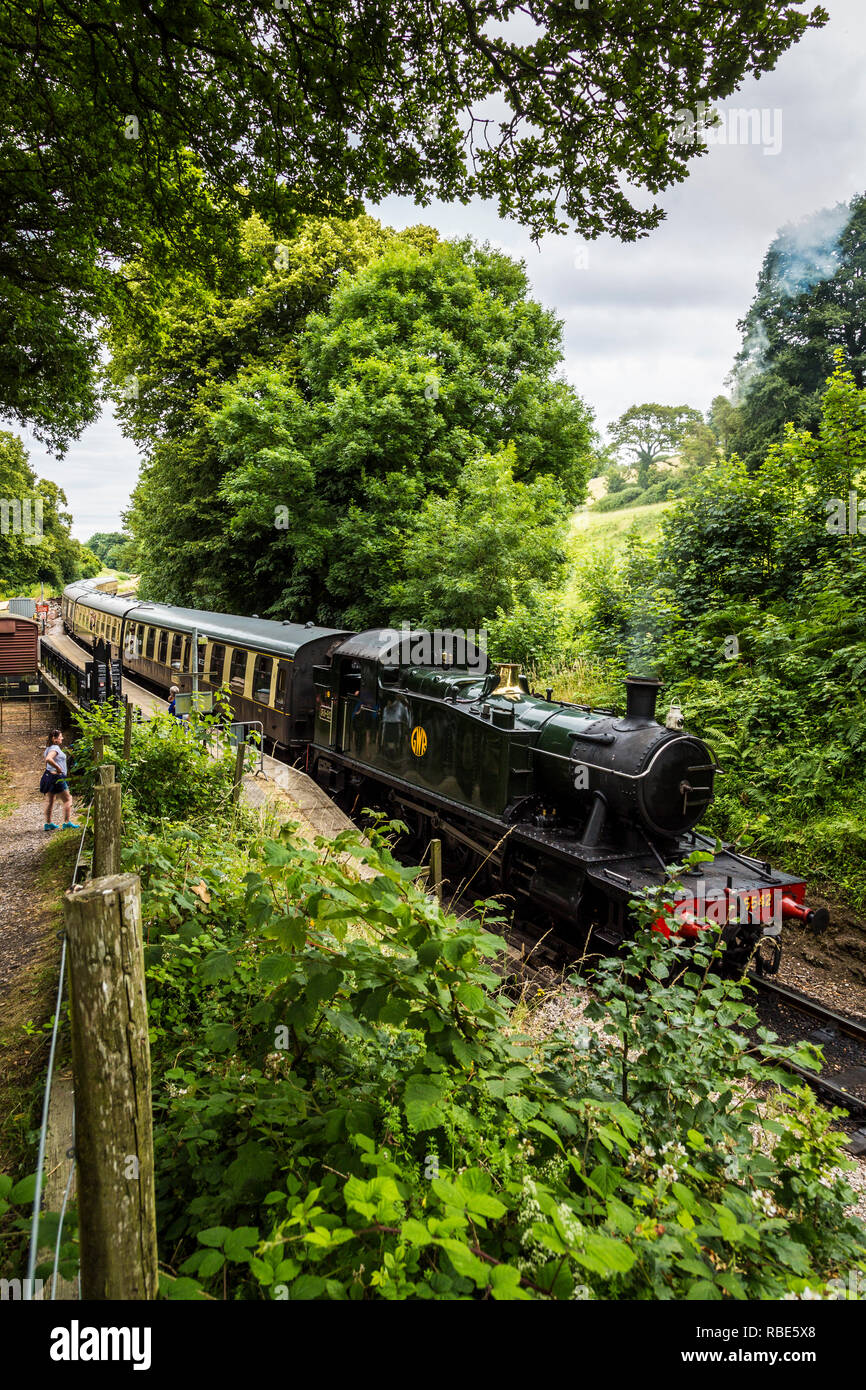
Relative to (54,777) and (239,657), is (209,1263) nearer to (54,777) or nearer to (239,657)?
(54,777)

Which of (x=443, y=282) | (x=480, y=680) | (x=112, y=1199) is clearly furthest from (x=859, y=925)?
(x=443, y=282)

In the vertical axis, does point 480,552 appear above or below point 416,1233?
above

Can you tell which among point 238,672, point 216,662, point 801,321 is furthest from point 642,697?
point 801,321

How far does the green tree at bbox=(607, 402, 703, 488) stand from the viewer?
5022 cm

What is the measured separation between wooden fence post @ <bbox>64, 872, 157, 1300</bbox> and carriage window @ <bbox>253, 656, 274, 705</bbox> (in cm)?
1236

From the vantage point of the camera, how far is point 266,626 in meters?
15.3

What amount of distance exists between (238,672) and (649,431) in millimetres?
47920

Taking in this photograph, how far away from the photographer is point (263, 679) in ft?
46.6

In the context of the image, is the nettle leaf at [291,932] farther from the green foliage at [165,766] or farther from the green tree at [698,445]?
the green tree at [698,445]

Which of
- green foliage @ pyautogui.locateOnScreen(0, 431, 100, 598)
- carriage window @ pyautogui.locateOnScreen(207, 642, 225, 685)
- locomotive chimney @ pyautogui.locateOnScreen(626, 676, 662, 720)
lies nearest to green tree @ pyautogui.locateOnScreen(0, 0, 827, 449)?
locomotive chimney @ pyautogui.locateOnScreen(626, 676, 662, 720)

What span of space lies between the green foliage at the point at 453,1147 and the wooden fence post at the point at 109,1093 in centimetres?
22

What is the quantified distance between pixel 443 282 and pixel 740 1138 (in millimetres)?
19406

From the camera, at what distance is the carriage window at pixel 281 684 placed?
13.0 m

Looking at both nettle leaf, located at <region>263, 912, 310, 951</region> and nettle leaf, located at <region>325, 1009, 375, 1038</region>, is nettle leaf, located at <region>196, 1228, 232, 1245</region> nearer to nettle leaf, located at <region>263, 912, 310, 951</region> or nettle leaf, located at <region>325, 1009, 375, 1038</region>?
nettle leaf, located at <region>325, 1009, 375, 1038</region>
